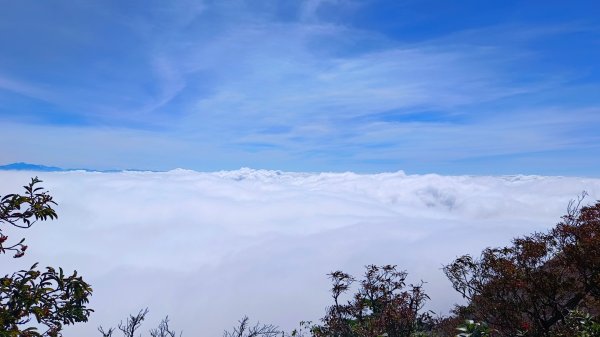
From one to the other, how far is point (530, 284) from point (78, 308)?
45.4ft

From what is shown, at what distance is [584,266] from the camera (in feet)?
43.3

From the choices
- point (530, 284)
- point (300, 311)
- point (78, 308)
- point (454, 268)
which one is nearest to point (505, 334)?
point (530, 284)

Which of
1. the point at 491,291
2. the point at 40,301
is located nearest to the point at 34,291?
the point at 40,301

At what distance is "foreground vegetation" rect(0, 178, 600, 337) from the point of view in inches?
226

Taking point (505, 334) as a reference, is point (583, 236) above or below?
above

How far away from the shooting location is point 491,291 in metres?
15.4

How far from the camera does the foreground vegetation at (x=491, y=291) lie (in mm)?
5730

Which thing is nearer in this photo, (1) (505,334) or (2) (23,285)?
(2) (23,285)

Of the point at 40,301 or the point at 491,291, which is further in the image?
the point at 491,291

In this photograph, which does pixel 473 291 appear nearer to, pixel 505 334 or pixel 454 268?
pixel 454 268

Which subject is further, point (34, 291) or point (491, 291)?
point (491, 291)

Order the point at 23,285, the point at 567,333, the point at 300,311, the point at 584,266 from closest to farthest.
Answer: the point at 23,285
the point at 567,333
the point at 584,266
the point at 300,311

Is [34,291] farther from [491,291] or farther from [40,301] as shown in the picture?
[491,291]

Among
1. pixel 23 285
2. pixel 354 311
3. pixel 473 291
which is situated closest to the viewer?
pixel 23 285
